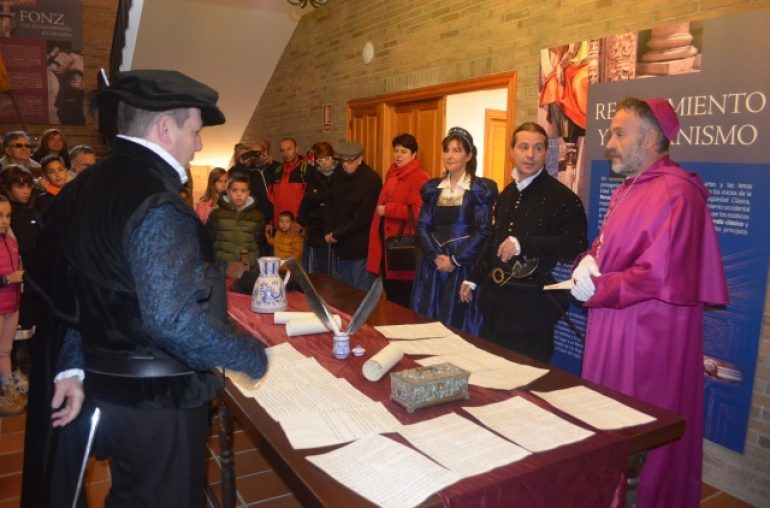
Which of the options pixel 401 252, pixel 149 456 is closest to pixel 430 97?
pixel 401 252

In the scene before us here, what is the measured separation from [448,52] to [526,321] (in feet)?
9.22

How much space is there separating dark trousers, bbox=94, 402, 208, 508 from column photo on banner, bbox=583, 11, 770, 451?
2427 mm

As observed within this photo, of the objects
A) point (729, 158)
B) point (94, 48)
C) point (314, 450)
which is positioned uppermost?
point (94, 48)

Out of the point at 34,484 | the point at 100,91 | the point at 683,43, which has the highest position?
the point at 683,43

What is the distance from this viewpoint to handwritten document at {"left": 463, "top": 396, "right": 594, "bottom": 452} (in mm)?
1359

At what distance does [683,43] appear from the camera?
2.92 metres

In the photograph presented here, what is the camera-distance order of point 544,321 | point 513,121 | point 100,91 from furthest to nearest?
point 513,121
point 544,321
point 100,91

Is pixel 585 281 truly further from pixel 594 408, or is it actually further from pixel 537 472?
pixel 537 472

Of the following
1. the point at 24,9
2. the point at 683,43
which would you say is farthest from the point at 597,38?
the point at 24,9

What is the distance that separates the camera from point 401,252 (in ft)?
14.1

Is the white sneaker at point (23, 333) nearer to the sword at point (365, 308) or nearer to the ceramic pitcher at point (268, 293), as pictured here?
the ceramic pitcher at point (268, 293)

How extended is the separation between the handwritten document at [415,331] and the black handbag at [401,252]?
6.38 feet

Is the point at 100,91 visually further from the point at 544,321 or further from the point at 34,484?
the point at 544,321

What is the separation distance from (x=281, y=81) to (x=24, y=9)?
334 centimetres
